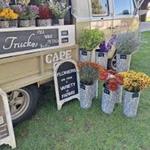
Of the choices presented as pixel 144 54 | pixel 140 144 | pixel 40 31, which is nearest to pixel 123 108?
pixel 140 144

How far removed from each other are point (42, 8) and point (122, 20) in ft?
7.32

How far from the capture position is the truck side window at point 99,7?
4.29 m

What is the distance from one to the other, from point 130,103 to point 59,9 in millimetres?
1599

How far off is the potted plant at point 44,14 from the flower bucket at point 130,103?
1426 millimetres

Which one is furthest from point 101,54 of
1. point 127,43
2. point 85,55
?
point 127,43

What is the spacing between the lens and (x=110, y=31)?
484cm

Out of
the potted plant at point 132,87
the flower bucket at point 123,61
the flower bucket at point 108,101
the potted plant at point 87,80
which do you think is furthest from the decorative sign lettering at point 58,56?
the flower bucket at point 123,61

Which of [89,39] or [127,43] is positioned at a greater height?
[89,39]

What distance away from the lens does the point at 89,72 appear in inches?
148

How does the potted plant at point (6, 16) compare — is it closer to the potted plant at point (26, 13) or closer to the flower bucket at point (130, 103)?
the potted plant at point (26, 13)

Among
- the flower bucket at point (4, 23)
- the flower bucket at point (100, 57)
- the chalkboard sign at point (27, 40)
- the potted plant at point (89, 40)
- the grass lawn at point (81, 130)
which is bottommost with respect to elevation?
the grass lawn at point (81, 130)

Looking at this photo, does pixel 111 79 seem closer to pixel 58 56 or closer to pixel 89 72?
pixel 89 72

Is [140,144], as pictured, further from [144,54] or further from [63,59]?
[144,54]

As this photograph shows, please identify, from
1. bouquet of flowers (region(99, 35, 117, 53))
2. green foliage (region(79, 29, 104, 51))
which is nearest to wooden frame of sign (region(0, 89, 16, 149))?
green foliage (region(79, 29, 104, 51))
